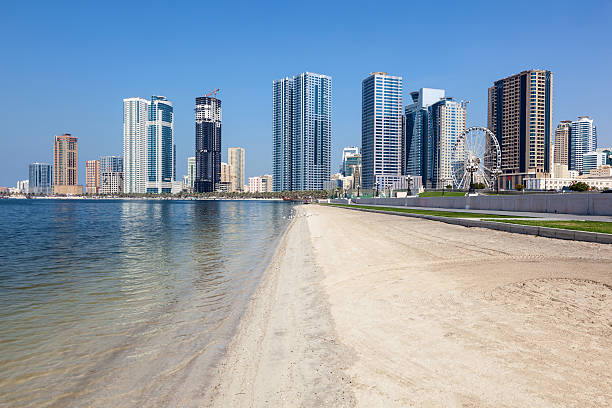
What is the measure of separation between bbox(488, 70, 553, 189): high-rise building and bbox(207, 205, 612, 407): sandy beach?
187 meters

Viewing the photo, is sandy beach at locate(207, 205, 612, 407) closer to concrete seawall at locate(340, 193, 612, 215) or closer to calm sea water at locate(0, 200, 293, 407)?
calm sea water at locate(0, 200, 293, 407)

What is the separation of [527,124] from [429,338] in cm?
20796

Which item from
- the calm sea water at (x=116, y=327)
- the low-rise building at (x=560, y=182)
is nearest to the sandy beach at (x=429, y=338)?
the calm sea water at (x=116, y=327)

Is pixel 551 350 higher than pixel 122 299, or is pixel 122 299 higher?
pixel 551 350

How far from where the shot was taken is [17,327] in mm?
7789

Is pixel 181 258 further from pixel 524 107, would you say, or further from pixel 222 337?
pixel 524 107

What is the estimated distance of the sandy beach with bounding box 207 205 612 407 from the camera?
4129mm

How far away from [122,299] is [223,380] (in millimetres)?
6272

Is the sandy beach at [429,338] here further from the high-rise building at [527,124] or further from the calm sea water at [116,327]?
the high-rise building at [527,124]

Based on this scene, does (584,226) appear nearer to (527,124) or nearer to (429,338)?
(429,338)

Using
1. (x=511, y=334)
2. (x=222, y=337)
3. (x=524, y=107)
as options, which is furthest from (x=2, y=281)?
(x=524, y=107)

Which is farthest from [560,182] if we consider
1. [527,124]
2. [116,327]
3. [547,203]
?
[116,327]

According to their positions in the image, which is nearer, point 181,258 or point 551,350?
point 551,350

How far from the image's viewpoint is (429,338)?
5.64 meters
